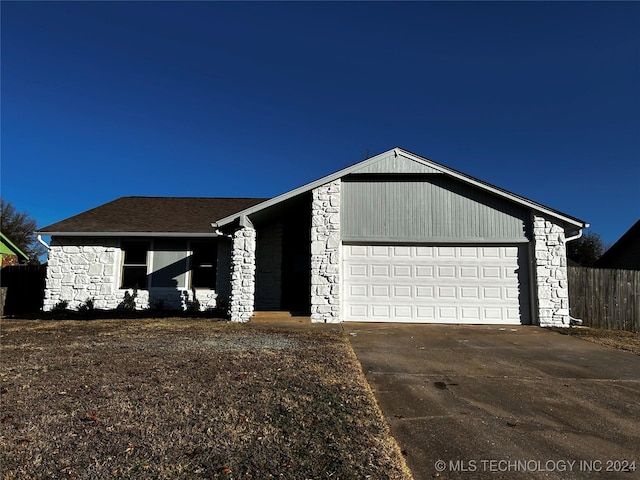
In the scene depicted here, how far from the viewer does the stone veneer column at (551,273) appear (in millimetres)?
10492

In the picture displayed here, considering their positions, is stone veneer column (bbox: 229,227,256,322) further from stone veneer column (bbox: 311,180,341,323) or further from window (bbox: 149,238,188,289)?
window (bbox: 149,238,188,289)

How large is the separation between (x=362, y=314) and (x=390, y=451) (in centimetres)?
783

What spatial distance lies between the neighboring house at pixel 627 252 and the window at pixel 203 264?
17.9m

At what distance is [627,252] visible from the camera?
1816cm

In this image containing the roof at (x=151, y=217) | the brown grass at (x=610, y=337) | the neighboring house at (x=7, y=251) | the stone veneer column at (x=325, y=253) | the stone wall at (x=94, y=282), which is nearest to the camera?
the brown grass at (x=610, y=337)

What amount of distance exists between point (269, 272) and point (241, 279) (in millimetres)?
2616

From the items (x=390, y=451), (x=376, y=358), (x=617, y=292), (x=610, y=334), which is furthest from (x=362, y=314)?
(x=390, y=451)

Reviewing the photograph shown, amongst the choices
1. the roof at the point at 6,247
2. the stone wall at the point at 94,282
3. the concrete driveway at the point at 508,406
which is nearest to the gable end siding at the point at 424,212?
the concrete driveway at the point at 508,406

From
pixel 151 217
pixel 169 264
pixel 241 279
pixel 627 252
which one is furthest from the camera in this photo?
pixel 627 252

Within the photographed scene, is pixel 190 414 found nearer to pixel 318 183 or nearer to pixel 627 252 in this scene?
pixel 318 183

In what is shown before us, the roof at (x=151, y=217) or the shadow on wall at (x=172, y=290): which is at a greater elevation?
the roof at (x=151, y=217)

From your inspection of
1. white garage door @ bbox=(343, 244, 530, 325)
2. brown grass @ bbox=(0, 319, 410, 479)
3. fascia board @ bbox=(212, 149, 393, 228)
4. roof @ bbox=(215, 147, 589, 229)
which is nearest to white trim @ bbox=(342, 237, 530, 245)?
white garage door @ bbox=(343, 244, 530, 325)

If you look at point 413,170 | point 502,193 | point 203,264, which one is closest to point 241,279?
point 203,264

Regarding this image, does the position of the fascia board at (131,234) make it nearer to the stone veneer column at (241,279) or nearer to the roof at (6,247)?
the stone veneer column at (241,279)
